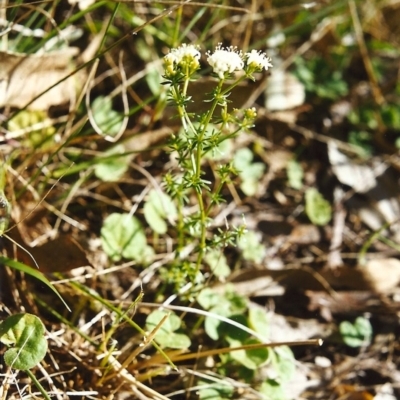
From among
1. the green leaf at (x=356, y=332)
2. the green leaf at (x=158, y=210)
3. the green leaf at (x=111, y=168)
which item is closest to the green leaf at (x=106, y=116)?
the green leaf at (x=111, y=168)

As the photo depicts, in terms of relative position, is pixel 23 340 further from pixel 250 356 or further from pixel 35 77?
pixel 35 77

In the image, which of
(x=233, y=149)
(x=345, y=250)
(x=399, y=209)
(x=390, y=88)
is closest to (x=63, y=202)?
(x=233, y=149)

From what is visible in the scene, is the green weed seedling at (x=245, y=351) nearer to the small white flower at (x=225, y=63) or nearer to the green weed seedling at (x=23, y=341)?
the green weed seedling at (x=23, y=341)

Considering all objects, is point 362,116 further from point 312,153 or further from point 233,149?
point 233,149

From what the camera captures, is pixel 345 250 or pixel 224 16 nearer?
pixel 345 250

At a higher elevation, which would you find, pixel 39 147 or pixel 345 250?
pixel 39 147
